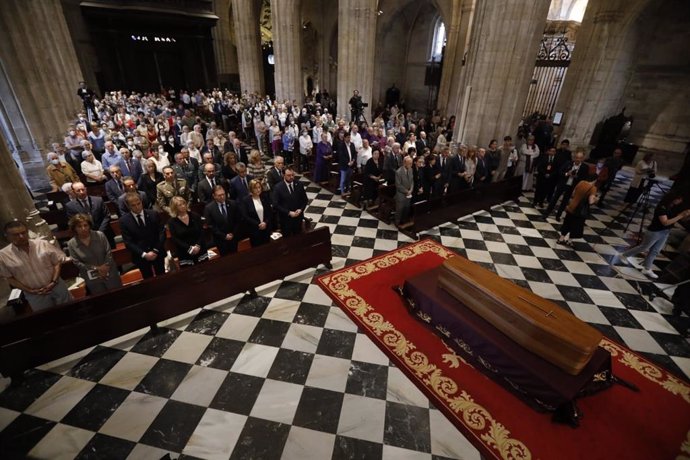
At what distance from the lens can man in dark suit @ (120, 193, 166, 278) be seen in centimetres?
441

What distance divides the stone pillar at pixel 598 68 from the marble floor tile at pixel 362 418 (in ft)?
47.9

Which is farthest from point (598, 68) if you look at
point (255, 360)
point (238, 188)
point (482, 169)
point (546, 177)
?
point (255, 360)

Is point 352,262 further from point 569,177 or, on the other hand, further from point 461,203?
point 569,177

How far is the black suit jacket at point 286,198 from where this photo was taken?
5.71m

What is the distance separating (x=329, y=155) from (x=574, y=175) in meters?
6.37

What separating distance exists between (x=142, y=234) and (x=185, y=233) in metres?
0.56

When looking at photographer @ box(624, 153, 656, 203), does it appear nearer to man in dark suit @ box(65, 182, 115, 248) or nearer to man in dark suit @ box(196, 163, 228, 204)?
man in dark suit @ box(196, 163, 228, 204)

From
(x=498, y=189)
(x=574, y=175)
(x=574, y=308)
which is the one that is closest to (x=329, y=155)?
(x=498, y=189)

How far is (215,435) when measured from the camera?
326cm

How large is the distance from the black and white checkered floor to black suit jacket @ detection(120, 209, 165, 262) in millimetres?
1126

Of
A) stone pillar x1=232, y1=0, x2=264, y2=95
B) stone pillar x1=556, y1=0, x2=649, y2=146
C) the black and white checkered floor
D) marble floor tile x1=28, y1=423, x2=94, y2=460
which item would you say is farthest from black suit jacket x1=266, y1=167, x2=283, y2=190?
stone pillar x1=232, y1=0, x2=264, y2=95

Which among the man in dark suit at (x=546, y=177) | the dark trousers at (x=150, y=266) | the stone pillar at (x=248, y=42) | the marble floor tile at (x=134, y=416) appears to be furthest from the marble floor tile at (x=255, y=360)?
the stone pillar at (x=248, y=42)

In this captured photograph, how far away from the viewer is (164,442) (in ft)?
10.4

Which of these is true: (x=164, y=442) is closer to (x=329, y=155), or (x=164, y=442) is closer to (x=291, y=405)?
(x=291, y=405)
